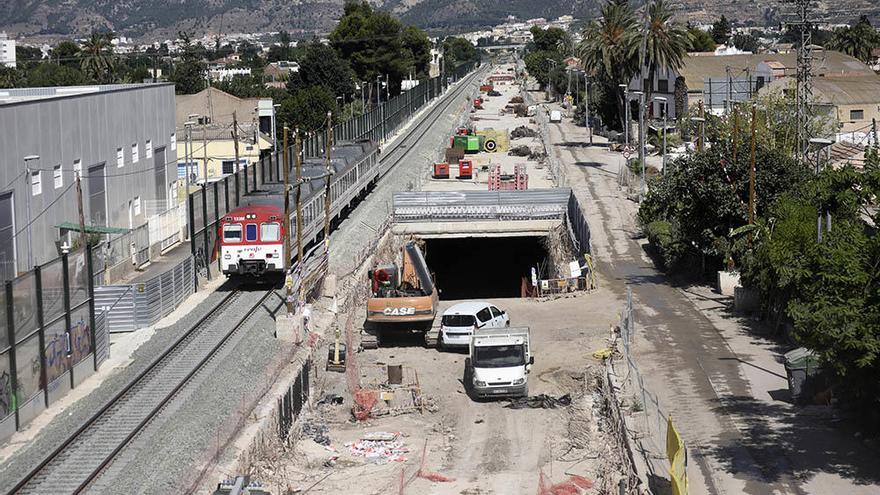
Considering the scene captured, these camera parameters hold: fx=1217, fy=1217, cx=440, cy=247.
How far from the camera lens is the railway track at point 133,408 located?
25.1 meters

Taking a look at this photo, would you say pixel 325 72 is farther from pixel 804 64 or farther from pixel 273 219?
pixel 273 219

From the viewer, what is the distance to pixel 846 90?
8950cm

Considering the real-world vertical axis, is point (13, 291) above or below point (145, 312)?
above

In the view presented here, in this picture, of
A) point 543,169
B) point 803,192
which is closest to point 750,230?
point 803,192

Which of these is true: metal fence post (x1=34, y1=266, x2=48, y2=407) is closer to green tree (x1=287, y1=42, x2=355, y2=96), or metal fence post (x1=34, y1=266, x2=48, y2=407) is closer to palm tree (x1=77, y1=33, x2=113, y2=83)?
green tree (x1=287, y1=42, x2=355, y2=96)

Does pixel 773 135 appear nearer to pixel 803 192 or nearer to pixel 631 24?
pixel 803 192

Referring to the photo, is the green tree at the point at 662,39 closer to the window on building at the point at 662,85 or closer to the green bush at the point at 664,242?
the window on building at the point at 662,85

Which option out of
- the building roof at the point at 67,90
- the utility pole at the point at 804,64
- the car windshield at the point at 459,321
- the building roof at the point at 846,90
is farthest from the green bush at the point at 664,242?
the building roof at the point at 846,90

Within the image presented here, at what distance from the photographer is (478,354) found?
108 ft

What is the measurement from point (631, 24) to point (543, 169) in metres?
14.7

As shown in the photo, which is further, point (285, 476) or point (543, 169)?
point (543, 169)

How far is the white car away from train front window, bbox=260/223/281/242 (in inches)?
317

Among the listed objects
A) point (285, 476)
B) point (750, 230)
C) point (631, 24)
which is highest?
point (631, 24)

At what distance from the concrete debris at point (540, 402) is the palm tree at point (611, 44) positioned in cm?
6112
